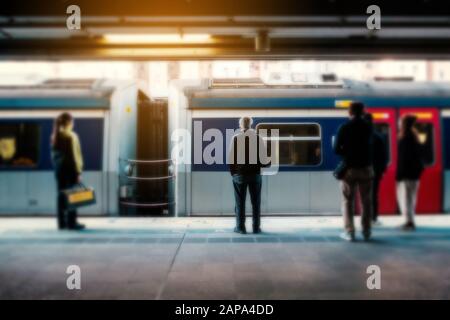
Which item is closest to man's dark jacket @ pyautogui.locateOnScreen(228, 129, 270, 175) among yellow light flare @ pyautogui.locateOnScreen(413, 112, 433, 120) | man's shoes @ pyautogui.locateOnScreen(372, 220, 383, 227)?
man's shoes @ pyautogui.locateOnScreen(372, 220, 383, 227)

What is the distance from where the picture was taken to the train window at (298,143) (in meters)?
7.29

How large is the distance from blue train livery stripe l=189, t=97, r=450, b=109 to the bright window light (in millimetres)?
2627

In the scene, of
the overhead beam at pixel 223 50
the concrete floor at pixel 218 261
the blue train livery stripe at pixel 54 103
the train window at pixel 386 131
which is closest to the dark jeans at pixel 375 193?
the concrete floor at pixel 218 261

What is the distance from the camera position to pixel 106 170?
7355mm

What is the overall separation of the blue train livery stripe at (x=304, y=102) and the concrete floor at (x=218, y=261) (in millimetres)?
2343

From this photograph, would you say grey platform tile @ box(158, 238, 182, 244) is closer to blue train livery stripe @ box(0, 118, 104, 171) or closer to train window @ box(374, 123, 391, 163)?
blue train livery stripe @ box(0, 118, 104, 171)

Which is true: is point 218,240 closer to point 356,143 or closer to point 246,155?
point 246,155

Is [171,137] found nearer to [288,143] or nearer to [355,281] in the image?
[288,143]

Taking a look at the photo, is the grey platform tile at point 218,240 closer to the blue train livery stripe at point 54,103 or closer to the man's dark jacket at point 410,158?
the man's dark jacket at point 410,158

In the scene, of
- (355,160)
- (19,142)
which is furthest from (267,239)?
(19,142)

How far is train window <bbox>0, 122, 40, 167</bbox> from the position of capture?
7.47 meters

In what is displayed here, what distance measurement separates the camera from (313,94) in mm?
7402
